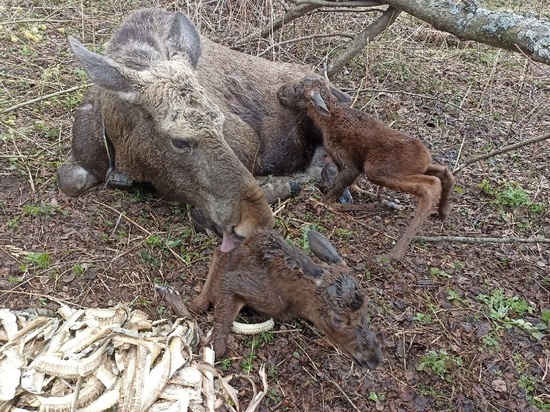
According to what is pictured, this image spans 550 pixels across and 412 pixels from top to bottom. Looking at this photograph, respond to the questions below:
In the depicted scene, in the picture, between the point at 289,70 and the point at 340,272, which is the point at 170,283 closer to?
the point at 340,272

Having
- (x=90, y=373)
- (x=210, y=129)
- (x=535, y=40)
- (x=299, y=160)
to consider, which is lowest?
(x=299, y=160)

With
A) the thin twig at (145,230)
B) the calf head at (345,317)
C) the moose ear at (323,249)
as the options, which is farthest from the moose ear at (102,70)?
the calf head at (345,317)

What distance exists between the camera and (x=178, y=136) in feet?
13.7

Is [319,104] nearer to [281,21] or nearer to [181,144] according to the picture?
[181,144]

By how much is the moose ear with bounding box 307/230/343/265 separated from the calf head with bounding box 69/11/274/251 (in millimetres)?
367

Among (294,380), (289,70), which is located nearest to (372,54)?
(289,70)

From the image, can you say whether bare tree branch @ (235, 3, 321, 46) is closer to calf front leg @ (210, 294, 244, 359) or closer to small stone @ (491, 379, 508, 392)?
calf front leg @ (210, 294, 244, 359)

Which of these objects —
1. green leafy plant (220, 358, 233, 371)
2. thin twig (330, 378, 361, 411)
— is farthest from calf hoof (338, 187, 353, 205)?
green leafy plant (220, 358, 233, 371)

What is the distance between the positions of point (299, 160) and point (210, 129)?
2.00m

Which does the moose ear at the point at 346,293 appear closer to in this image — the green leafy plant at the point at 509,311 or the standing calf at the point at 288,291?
the standing calf at the point at 288,291

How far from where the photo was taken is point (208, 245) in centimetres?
461

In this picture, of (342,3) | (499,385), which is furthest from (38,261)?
(342,3)

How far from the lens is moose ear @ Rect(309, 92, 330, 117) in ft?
18.1

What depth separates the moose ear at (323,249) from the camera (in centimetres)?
377
